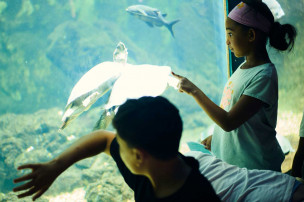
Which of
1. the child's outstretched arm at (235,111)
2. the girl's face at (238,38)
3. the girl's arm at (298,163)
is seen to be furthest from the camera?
the girl's arm at (298,163)

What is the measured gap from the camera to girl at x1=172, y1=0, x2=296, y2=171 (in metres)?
0.76

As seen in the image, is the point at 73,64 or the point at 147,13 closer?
the point at 147,13

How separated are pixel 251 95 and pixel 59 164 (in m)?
0.65

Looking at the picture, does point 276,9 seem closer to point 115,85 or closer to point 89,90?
point 115,85

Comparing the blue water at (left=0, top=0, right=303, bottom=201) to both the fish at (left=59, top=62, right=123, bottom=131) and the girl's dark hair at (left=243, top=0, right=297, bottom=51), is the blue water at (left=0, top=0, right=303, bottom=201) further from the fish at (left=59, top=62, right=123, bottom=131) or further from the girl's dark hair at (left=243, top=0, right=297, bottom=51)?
the girl's dark hair at (left=243, top=0, right=297, bottom=51)

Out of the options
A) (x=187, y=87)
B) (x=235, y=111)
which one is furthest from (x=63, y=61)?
(x=235, y=111)

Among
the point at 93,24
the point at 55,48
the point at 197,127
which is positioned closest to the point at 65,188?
the point at 197,127

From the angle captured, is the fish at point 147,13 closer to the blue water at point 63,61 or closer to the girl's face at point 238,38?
the blue water at point 63,61

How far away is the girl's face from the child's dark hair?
1.93 feet

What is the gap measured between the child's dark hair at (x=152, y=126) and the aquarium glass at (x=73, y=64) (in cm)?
129

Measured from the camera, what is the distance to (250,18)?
0.82 m

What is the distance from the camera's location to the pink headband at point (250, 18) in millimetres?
824

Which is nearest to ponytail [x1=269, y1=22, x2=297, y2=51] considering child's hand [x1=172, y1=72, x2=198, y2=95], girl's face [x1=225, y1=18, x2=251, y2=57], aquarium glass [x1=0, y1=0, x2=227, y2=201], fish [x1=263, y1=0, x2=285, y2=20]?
girl's face [x1=225, y1=18, x2=251, y2=57]

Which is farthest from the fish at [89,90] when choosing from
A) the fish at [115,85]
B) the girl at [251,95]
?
the girl at [251,95]
